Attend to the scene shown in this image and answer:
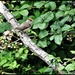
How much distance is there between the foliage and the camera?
8.25 feet

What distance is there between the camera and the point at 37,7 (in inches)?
→ 107

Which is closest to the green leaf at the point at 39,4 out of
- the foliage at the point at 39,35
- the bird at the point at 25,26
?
the foliage at the point at 39,35

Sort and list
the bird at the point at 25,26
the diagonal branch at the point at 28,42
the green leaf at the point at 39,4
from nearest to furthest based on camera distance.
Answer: the diagonal branch at the point at 28,42 < the bird at the point at 25,26 < the green leaf at the point at 39,4

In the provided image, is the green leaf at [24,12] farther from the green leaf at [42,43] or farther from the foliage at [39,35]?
the green leaf at [42,43]

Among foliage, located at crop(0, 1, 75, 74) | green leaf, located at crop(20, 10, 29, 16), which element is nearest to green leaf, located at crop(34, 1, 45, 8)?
foliage, located at crop(0, 1, 75, 74)

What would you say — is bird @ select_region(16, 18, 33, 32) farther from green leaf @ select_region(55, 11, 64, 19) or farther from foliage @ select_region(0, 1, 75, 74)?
green leaf @ select_region(55, 11, 64, 19)

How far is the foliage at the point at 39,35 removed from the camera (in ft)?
8.25

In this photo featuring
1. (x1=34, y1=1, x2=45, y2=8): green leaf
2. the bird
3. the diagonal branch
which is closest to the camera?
the diagonal branch

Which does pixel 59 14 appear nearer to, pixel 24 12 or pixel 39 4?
pixel 39 4

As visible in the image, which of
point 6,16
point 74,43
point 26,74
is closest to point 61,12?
point 74,43

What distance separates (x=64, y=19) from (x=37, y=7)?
357mm

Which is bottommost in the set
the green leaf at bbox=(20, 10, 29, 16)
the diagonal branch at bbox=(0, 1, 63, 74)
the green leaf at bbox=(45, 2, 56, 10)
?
the diagonal branch at bbox=(0, 1, 63, 74)

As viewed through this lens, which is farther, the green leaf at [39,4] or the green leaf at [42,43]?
the green leaf at [39,4]

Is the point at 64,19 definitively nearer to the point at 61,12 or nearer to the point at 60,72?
the point at 61,12
